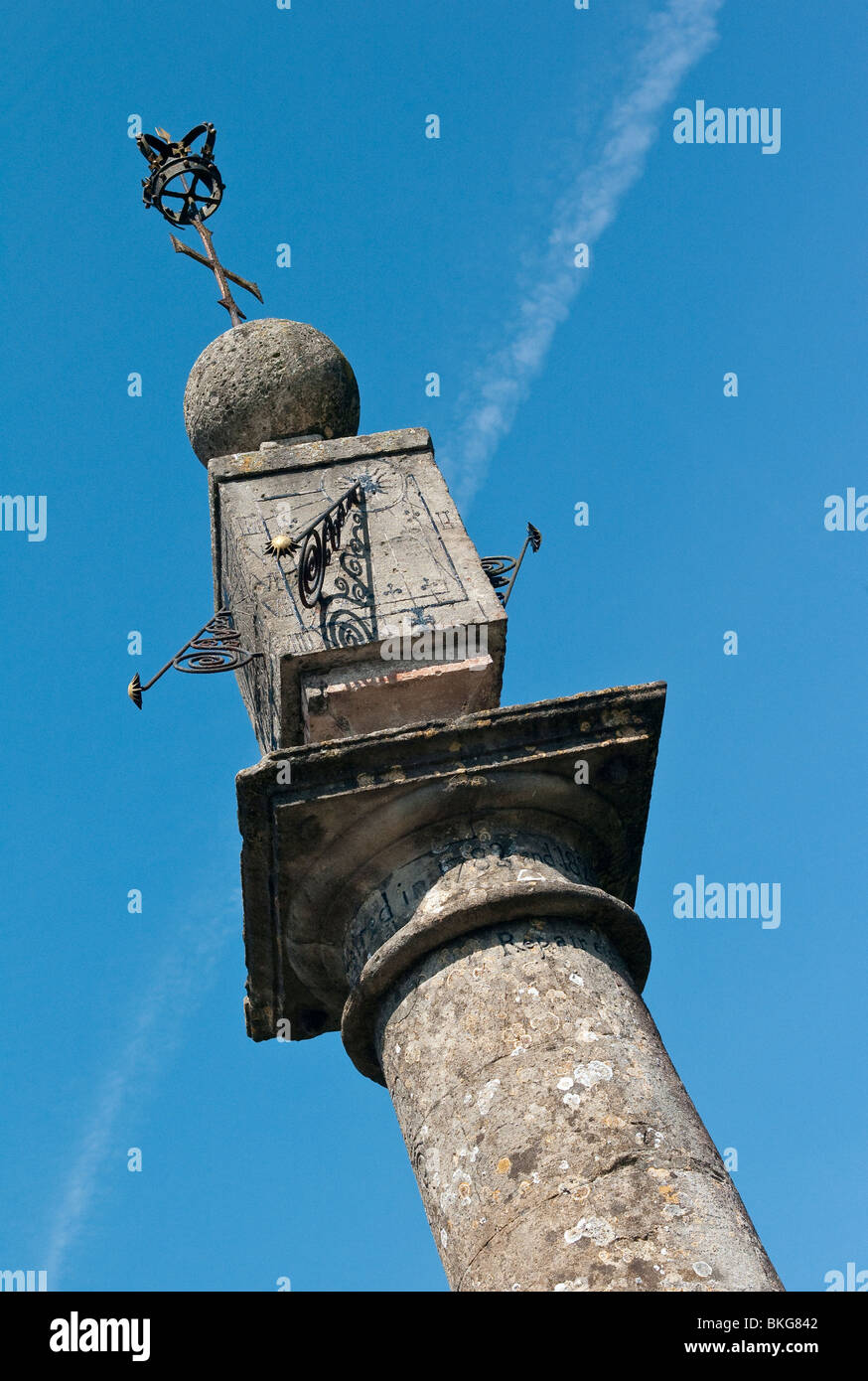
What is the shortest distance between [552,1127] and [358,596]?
2.36m

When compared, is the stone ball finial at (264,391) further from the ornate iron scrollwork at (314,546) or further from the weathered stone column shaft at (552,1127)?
the weathered stone column shaft at (552,1127)

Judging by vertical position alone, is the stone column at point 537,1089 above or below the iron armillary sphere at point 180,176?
below

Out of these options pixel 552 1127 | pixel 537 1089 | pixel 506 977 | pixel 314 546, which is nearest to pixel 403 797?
pixel 506 977

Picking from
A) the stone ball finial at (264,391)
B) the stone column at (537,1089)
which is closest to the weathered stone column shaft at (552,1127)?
the stone column at (537,1089)

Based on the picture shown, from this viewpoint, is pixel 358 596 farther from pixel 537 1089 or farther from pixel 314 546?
pixel 537 1089

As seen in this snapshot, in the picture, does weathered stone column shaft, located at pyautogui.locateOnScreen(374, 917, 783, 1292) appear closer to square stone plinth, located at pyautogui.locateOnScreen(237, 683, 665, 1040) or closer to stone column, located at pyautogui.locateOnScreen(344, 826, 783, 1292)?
stone column, located at pyautogui.locateOnScreen(344, 826, 783, 1292)

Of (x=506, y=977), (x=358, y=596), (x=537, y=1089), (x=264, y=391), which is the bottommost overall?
(x=537, y=1089)

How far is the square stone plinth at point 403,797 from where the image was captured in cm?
466

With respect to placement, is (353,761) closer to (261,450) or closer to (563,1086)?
(563,1086)

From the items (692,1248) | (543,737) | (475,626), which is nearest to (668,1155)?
(692,1248)

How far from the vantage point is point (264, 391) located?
681 cm

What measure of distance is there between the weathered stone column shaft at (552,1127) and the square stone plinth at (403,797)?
0.45m
